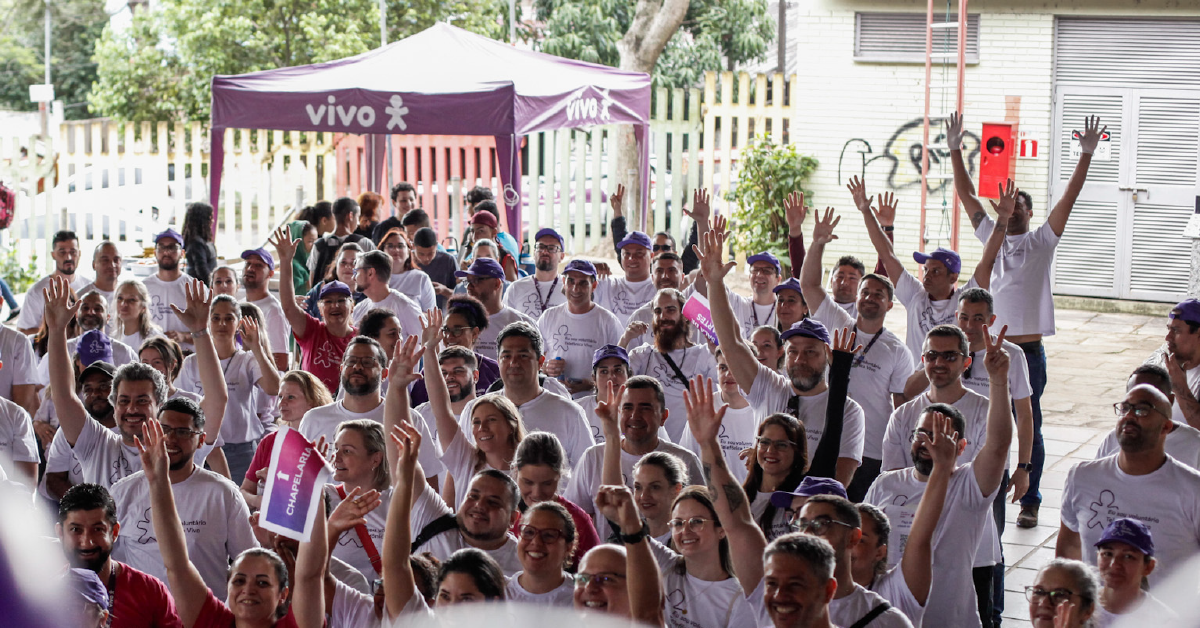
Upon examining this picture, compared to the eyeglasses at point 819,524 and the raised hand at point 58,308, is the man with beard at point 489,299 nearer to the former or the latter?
the raised hand at point 58,308

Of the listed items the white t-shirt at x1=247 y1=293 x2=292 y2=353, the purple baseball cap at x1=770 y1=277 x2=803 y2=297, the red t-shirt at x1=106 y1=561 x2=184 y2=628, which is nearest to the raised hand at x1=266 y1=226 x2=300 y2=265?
the white t-shirt at x1=247 y1=293 x2=292 y2=353

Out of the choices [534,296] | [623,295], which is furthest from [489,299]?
[623,295]

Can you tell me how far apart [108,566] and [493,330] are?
12.8ft

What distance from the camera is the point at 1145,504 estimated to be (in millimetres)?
5062

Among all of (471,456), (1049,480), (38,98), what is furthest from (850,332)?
(38,98)

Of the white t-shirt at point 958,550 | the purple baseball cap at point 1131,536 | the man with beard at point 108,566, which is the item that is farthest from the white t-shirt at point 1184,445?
the man with beard at point 108,566

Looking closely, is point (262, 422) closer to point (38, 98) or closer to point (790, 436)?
point (790, 436)

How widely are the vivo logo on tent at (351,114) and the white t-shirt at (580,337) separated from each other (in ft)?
11.6

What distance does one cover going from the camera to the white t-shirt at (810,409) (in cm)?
581

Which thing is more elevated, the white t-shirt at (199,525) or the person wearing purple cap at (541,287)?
the person wearing purple cap at (541,287)

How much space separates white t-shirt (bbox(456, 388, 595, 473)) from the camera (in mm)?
6082

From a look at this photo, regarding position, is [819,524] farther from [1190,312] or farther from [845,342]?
[1190,312]

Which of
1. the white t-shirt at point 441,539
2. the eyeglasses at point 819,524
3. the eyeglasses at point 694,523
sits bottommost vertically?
the white t-shirt at point 441,539

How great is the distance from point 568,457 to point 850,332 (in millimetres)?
1438
